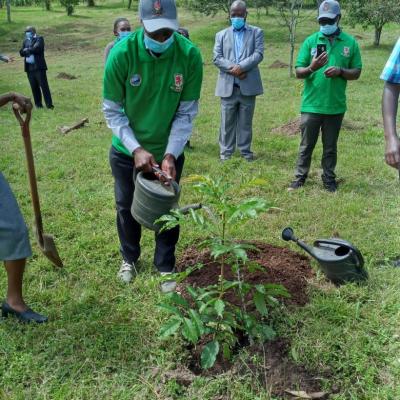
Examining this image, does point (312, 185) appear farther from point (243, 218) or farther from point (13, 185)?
point (13, 185)

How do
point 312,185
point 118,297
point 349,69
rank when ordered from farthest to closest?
point 312,185
point 349,69
point 118,297

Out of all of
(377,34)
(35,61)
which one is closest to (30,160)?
(35,61)

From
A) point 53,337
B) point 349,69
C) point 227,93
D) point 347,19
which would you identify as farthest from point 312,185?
point 347,19

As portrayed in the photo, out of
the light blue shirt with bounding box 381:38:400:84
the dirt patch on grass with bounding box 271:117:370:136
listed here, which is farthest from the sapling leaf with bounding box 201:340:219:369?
the dirt patch on grass with bounding box 271:117:370:136

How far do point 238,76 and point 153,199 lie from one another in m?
3.91

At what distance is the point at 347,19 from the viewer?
72.3ft

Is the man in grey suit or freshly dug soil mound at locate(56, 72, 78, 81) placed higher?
the man in grey suit

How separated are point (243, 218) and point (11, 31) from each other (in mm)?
30489

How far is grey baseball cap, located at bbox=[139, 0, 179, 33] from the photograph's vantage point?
9.65 feet

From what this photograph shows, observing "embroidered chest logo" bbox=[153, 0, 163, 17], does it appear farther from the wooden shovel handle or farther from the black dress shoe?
the black dress shoe

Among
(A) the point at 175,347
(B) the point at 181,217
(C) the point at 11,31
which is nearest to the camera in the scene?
(B) the point at 181,217

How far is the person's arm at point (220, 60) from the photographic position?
21.4ft

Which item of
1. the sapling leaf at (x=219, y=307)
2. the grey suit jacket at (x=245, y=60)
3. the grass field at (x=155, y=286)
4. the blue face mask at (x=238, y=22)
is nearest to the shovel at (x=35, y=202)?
the grass field at (x=155, y=286)

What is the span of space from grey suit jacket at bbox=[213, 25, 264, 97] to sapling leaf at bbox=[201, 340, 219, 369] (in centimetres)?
449
